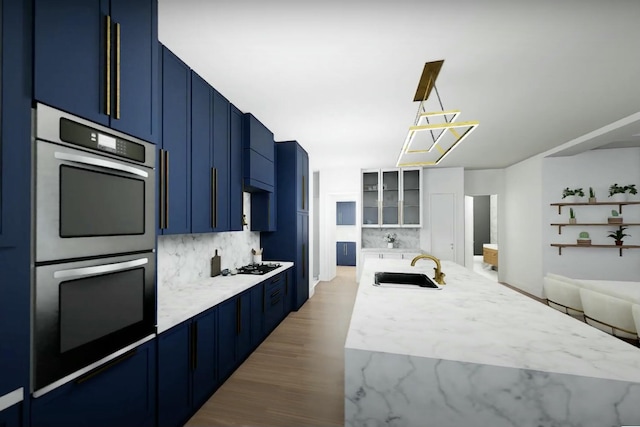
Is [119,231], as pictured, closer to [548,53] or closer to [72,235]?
[72,235]

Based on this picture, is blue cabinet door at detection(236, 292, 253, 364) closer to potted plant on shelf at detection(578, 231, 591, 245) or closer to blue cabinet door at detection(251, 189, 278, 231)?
blue cabinet door at detection(251, 189, 278, 231)

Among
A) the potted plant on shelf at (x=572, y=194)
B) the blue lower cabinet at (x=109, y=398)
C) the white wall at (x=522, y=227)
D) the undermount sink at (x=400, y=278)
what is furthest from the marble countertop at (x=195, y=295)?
the potted plant on shelf at (x=572, y=194)

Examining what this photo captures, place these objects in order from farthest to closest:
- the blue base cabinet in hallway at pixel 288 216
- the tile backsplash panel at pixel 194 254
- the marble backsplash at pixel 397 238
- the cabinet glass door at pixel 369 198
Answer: the marble backsplash at pixel 397 238
the cabinet glass door at pixel 369 198
the blue base cabinet in hallway at pixel 288 216
the tile backsplash panel at pixel 194 254

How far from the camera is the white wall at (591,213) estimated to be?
4.58m

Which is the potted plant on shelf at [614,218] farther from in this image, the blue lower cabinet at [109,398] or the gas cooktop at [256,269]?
the blue lower cabinet at [109,398]

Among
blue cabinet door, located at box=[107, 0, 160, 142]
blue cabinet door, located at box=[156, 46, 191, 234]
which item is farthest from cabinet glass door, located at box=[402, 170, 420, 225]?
blue cabinet door, located at box=[107, 0, 160, 142]

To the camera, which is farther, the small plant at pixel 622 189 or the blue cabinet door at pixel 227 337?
the small plant at pixel 622 189

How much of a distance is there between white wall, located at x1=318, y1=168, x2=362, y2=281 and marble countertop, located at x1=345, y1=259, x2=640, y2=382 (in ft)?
14.8

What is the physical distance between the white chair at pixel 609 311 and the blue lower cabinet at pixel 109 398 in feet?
10.2

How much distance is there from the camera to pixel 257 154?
3348mm

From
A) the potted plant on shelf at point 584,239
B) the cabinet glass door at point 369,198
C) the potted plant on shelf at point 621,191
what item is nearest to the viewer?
the potted plant on shelf at point 621,191

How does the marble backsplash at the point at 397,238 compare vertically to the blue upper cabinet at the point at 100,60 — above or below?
below

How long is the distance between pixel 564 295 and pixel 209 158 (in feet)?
11.3

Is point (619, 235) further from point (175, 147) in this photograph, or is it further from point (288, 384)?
point (175, 147)
